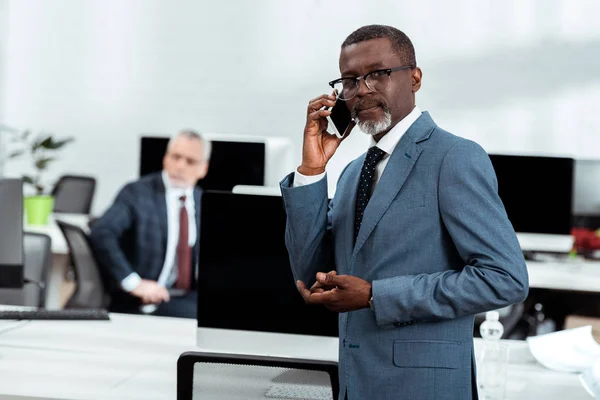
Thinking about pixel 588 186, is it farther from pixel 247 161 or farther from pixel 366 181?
pixel 366 181

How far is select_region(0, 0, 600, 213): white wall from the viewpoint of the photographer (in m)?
6.94

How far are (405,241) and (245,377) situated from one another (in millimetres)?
415

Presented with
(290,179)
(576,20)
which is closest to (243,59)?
(576,20)

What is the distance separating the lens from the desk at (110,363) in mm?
2033

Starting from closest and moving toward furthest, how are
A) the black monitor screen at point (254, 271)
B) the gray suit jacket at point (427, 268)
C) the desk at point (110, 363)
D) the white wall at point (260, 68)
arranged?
1. the gray suit jacket at point (427, 268)
2. the desk at point (110, 363)
3. the black monitor screen at point (254, 271)
4. the white wall at point (260, 68)

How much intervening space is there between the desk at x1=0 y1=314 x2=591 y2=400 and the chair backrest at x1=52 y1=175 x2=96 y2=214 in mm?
3854

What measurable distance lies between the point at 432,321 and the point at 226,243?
2.74 feet

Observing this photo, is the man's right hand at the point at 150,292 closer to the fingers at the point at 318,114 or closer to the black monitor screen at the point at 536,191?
the black monitor screen at the point at 536,191

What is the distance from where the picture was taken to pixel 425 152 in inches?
63.8

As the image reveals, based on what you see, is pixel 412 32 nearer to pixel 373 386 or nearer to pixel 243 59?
pixel 243 59

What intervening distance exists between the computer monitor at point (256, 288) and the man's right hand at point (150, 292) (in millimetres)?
1912

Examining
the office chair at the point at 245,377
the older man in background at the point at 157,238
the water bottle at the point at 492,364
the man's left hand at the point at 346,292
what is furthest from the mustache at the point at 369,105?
the older man in background at the point at 157,238

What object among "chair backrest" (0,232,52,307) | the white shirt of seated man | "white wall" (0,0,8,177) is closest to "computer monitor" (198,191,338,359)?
"chair backrest" (0,232,52,307)

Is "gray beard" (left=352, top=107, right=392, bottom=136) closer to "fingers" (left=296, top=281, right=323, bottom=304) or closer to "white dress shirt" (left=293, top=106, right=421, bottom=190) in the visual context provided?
"white dress shirt" (left=293, top=106, right=421, bottom=190)
